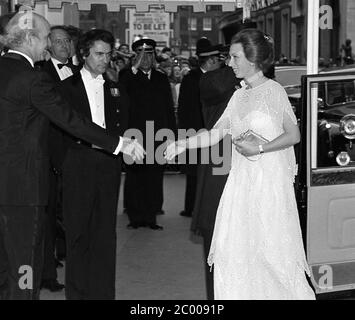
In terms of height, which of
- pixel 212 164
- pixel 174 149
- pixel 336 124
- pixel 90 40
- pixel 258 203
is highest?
pixel 90 40

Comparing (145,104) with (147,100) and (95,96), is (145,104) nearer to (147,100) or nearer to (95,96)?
(147,100)

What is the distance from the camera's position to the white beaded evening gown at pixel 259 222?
5.20 metres

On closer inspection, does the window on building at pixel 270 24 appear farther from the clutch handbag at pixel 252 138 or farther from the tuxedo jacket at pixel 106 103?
the clutch handbag at pixel 252 138

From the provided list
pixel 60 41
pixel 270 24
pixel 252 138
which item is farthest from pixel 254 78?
pixel 270 24

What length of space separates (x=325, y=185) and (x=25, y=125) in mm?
2250

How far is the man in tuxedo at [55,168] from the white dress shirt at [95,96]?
396mm

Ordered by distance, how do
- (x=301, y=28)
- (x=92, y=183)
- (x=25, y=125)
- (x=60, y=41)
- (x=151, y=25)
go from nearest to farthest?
1. (x=25, y=125)
2. (x=92, y=183)
3. (x=60, y=41)
4. (x=151, y=25)
5. (x=301, y=28)

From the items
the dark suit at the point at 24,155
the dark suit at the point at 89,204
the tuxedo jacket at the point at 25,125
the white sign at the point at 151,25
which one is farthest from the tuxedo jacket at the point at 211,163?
the white sign at the point at 151,25

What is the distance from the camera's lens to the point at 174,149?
5430 millimetres

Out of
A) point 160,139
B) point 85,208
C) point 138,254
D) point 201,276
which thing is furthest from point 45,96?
point 160,139

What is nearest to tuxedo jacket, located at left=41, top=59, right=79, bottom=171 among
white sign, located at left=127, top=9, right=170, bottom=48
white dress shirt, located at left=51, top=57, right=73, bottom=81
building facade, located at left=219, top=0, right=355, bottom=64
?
white dress shirt, located at left=51, top=57, right=73, bottom=81

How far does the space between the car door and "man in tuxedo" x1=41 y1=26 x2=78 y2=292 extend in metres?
1.81

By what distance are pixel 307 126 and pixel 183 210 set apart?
492 centimetres
